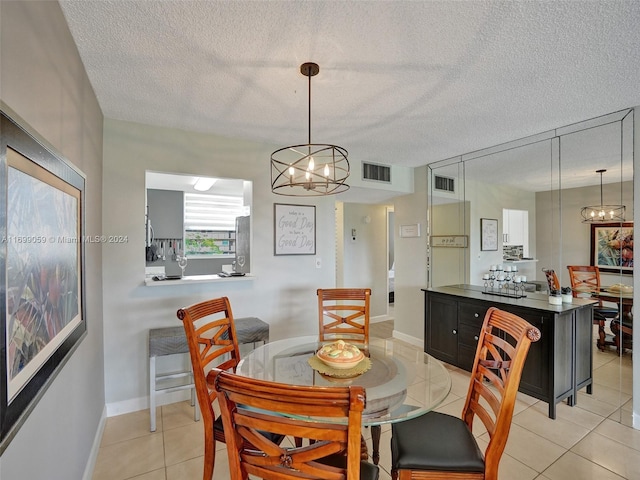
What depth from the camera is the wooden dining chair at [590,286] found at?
281 centimetres

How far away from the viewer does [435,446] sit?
1461 millimetres

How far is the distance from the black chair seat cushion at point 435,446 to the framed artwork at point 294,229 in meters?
2.15

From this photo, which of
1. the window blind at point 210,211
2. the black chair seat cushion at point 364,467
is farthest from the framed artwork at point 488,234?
the window blind at point 210,211

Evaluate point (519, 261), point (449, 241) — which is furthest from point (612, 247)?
point (449, 241)

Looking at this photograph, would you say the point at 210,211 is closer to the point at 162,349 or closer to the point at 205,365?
the point at 162,349

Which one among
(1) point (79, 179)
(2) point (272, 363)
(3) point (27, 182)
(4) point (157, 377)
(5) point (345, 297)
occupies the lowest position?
(4) point (157, 377)

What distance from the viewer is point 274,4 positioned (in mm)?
1411

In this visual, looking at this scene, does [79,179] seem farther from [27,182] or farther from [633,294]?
[633,294]

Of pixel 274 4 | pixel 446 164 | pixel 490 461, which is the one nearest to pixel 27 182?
pixel 274 4

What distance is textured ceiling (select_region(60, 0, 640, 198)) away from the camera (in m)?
1.46

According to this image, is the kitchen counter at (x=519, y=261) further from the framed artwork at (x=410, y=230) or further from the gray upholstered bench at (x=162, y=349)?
the gray upholstered bench at (x=162, y=349)

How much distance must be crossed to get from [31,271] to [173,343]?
1.63 metres

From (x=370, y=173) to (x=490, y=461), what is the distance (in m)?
3.28

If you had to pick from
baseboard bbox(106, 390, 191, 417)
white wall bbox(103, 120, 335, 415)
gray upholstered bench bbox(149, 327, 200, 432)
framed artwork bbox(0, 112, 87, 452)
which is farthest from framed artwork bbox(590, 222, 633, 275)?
baseboard bbox(106, 390, 191, 417)
